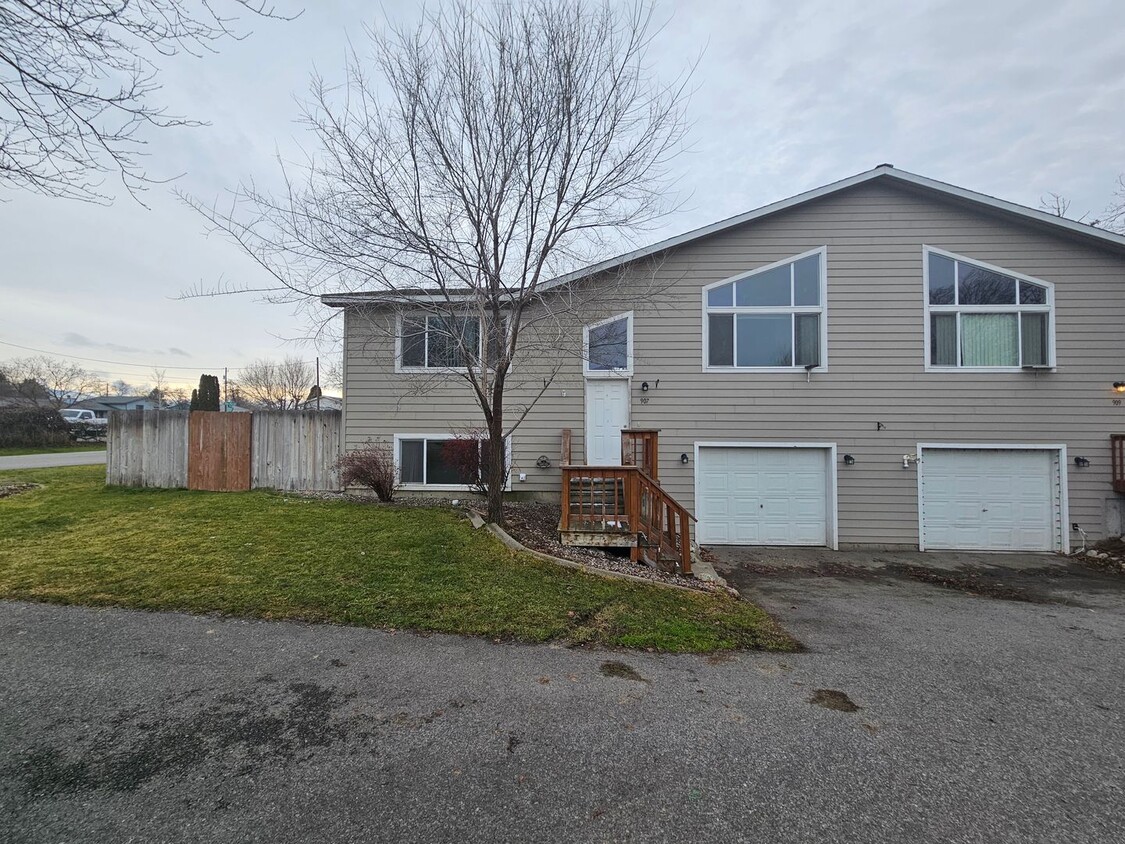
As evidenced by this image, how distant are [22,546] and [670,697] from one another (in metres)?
7.60

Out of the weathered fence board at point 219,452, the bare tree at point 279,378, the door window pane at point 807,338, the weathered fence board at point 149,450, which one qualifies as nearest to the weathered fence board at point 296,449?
the weathered fence board at point 219,452

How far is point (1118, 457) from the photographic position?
8.21m

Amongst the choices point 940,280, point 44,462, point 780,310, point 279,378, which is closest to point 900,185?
point 940,280

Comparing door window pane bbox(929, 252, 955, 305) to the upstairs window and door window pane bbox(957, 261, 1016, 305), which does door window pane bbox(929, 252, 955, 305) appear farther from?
door window pane bbox(957, 261, 1016, 305)

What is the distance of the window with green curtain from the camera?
27.8 feet

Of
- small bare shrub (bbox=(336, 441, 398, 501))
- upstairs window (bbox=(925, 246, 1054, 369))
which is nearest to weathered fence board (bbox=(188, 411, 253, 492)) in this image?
small bare shrub (bbox=(336, 441, 398, 501))

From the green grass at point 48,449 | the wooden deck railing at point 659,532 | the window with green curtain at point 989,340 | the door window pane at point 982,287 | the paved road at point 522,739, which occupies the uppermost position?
the door window pane at point 982,287

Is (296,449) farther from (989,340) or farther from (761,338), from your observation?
(989,340)

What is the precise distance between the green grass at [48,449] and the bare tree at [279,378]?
1395cm

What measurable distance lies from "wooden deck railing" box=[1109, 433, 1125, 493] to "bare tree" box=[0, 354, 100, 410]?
180ft

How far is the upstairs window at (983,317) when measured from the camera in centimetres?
846

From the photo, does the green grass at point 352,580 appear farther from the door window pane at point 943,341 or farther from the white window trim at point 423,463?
the door window pane at point 943,341

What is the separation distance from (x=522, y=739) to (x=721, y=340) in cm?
785

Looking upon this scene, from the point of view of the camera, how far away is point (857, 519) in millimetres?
8656
